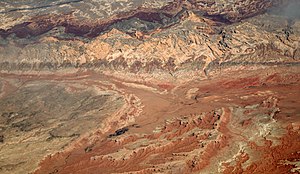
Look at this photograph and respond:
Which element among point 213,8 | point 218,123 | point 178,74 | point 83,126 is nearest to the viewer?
point 218,123

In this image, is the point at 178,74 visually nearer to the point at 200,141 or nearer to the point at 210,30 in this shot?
the point at 210,30

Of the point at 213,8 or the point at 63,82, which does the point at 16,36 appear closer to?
the point at 63,82

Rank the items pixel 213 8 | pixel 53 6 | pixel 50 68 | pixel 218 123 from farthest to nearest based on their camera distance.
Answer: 1. pixel 53 6
2. pixel 213 8
3. pixel 50 68
4. pixel 218 123

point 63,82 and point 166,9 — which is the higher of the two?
point 166,9

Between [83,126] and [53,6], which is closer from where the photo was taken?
[83,126]

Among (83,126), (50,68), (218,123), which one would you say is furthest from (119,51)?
(218,123)

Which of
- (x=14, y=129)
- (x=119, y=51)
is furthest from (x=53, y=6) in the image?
(x=14, y=129)

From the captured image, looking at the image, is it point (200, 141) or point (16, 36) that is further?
point (16, 36)
